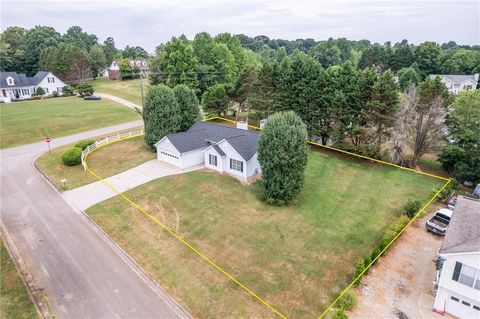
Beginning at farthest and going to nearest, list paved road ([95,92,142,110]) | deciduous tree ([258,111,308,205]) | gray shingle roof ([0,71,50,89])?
gray shingle roof ([0,71,50,89]) → paved road ([95,92,142,110]) → deciduous tree ([258,111,308,205])

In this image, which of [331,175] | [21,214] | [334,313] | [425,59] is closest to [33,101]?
[21,214]

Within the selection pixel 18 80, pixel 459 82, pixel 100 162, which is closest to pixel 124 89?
pixel 18 80

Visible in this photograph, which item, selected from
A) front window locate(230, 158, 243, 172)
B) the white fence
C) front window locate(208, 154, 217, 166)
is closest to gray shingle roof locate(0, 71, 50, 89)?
the white fence

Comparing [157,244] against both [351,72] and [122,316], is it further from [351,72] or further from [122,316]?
[351,72]

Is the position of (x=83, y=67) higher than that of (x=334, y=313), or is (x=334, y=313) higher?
(x=83, y=67)

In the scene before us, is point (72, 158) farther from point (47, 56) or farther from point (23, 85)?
point (47, 56)

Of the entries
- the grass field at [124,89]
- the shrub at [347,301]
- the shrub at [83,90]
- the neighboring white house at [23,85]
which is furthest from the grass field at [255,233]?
the neighboring white house at [23,85]

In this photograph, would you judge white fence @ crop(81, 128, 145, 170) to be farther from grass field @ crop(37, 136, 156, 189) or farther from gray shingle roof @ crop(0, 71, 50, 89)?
gray shingle roof @ crop(0, 71, 50, 89)
